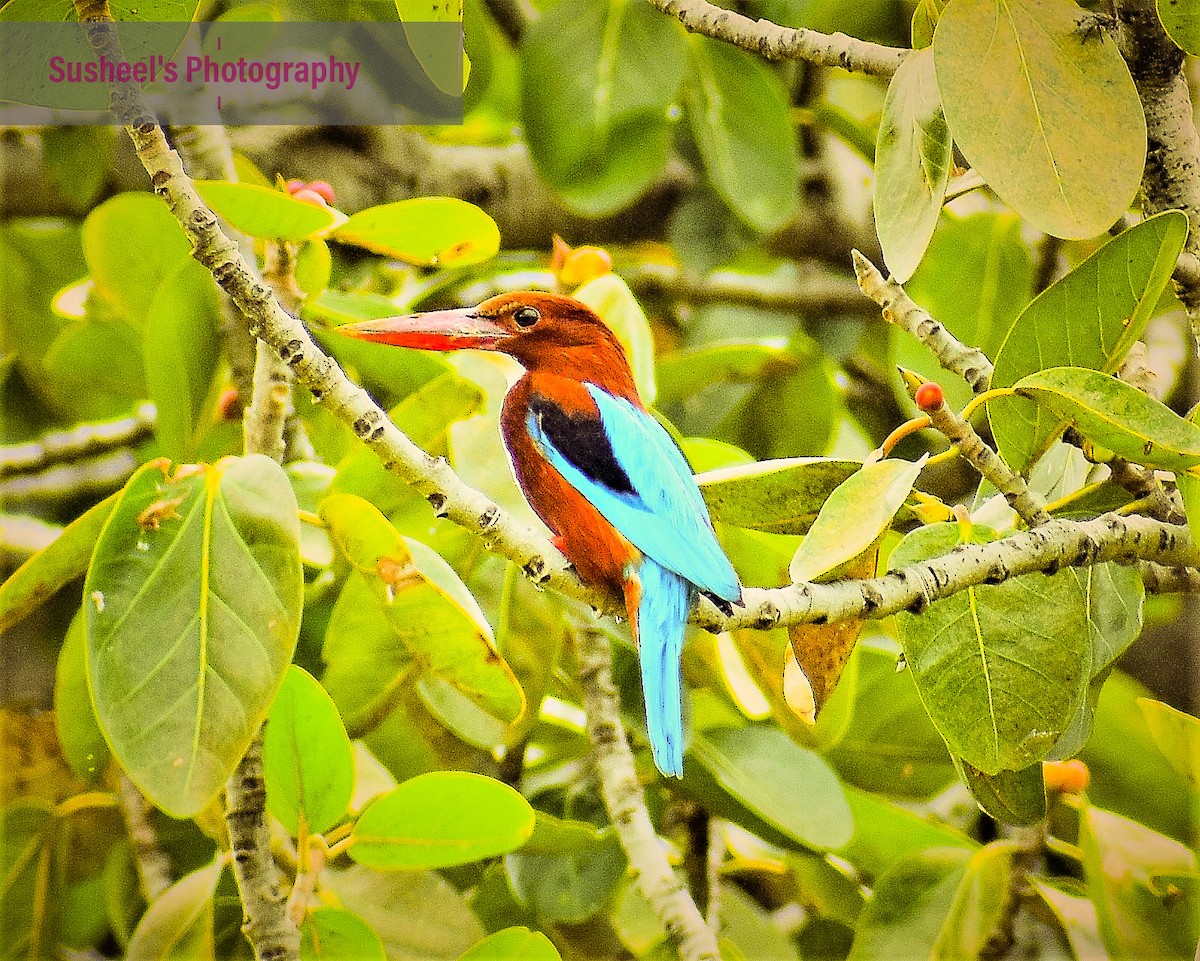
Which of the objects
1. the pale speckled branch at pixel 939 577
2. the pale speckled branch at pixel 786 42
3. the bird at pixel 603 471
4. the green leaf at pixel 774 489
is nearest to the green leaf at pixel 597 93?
the pale speckled branch at pixel 786 42

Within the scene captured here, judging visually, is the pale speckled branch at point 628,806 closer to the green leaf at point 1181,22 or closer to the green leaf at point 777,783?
the green leaf at point 777,783

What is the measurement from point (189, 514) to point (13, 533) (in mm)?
313

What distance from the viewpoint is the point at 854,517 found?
59 cm

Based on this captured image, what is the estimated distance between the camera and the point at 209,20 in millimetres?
896

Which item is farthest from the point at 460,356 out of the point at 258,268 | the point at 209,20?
the point at 209,20

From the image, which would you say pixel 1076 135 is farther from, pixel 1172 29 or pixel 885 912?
pixel 885 912

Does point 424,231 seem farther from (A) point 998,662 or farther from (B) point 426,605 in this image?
(A) point 998,662

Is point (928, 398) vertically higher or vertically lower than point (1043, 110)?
lower

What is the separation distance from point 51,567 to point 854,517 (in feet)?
1.62

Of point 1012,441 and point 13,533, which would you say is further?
point 13,533

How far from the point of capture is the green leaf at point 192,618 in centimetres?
62

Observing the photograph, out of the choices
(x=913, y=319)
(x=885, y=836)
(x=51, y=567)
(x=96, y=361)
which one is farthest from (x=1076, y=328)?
(x=96, y=361)

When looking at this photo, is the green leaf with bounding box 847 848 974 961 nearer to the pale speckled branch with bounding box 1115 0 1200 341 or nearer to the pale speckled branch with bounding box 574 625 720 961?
the pale speckled branch with bounding box 574 625 720 961

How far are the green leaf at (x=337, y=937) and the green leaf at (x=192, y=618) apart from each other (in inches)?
6.7
